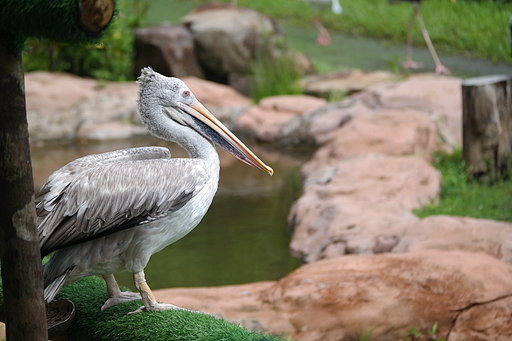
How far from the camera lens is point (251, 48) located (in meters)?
10.9

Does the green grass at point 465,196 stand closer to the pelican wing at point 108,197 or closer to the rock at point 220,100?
the pelican wing at point 108,197

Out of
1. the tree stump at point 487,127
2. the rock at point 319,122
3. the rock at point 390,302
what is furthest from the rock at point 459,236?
the rock at point 319,122

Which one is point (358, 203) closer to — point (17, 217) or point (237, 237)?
point (237, 237)

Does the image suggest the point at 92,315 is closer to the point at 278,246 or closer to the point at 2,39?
the point at 2,39

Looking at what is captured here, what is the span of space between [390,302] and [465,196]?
2.66 meters

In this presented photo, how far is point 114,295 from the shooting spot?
314cm

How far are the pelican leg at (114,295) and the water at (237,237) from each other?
1.78 m

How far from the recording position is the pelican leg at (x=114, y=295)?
310 centimetres

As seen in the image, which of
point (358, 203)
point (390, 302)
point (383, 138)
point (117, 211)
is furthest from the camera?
point (383, 138)

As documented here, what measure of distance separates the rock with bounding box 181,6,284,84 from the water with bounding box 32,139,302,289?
3.18m

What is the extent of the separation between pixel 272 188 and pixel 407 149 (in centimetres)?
146

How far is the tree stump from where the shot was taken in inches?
249

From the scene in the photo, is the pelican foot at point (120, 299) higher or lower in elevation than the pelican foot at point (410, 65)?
lower

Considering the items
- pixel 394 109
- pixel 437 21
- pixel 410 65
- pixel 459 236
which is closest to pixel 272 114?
pixel 394 109
